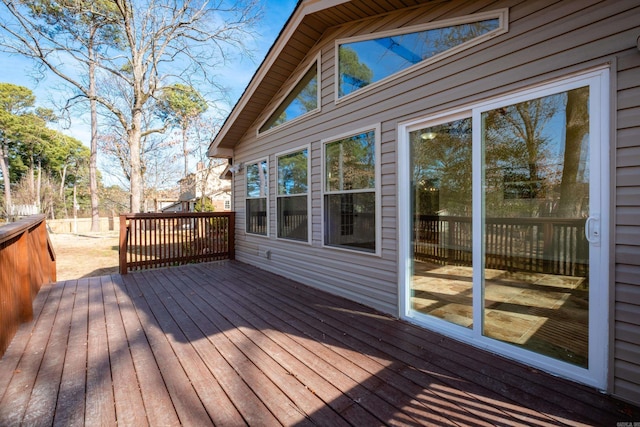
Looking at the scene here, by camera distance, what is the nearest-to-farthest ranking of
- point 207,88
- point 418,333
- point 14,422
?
point 14,422, point 418,333, point 207,88

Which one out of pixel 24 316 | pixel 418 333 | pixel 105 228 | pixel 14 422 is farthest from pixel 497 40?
pixel 105 228

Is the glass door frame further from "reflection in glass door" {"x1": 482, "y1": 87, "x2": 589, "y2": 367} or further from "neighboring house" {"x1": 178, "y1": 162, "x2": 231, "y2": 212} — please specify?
"neighboring house" {"x1": 178, "y1": 162, "x2": 231, "y2": 212}

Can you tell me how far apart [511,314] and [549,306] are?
0.27 metres

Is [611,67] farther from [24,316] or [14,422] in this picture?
[24,316]

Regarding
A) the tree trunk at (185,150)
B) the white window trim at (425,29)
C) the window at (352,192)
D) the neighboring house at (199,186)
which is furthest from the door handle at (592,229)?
the tree trunk at (185,150)

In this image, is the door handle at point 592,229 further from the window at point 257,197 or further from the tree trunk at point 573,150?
the window at point 257,197

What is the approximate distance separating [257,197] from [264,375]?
4.11 meters

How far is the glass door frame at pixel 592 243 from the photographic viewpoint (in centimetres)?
180

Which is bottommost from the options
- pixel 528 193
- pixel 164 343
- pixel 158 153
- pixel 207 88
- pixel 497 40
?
pixel 164 343

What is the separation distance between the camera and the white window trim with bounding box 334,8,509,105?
2312 millimetres

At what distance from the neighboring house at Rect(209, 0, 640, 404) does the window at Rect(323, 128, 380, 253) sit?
2 cm

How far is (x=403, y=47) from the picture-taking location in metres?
3.06

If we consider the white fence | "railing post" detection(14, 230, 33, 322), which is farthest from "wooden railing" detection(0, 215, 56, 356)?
the white fence

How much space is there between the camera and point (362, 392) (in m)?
1.83
